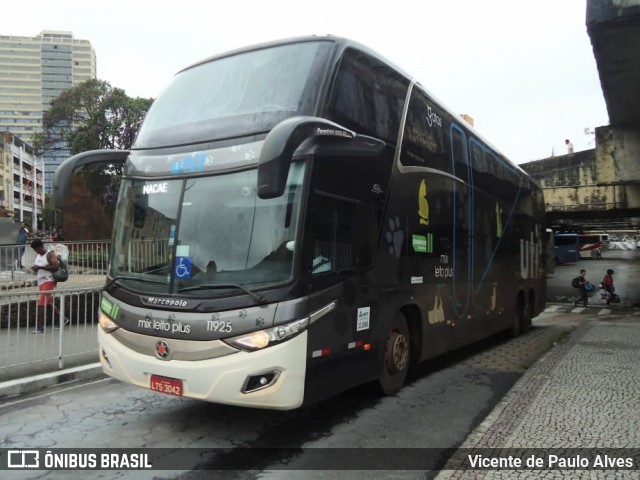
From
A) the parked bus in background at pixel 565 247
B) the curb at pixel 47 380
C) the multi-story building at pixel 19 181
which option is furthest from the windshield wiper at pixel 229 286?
the multi-story building at pixel 19 181

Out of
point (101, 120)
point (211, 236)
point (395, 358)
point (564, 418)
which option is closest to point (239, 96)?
point (211, 236)

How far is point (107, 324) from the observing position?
497 centimetres

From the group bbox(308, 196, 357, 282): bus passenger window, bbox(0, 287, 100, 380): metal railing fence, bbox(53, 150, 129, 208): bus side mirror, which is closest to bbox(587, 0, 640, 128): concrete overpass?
bbox(308, 196, 357, 282): bus passenger window

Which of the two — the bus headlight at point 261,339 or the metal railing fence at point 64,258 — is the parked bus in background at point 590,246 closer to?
the metal railing fence at point 64,258

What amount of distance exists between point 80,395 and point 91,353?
5.62ft

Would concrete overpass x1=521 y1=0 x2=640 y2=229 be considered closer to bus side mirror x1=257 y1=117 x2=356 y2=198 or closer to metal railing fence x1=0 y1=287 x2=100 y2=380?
bus side mirror x1=257 y1=117 x2=356 y2=198


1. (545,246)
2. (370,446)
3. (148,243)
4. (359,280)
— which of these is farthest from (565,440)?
(545,246)

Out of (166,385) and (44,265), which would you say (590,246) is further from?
(166,385)

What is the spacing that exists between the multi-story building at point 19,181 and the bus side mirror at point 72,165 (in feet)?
234

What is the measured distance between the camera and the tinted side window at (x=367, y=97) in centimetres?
493

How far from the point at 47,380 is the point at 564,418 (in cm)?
615

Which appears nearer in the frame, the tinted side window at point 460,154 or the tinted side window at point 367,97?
the tinted side window at point 367,97

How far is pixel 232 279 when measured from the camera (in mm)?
4305

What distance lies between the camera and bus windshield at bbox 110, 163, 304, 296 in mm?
4309
